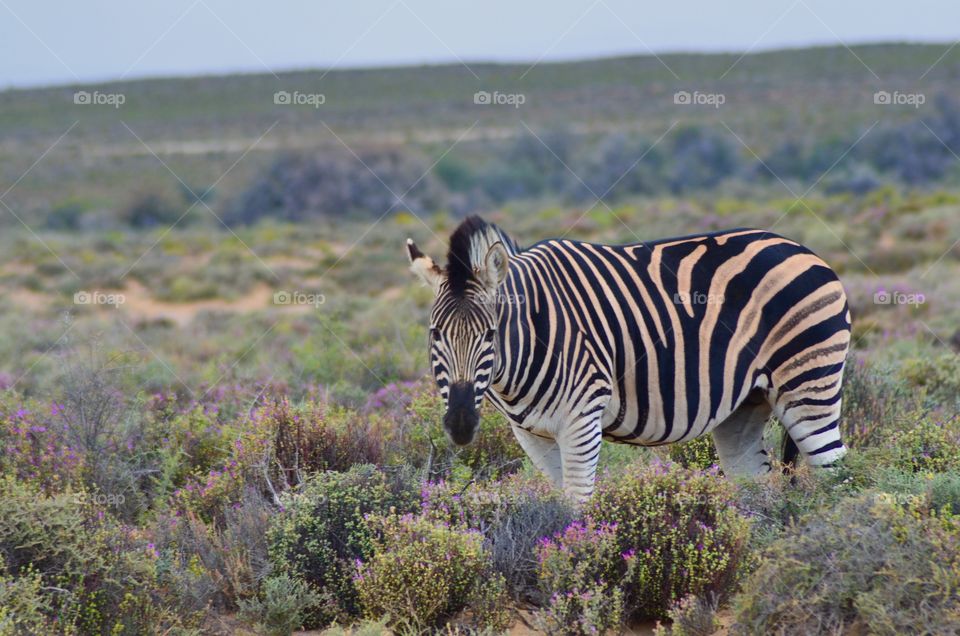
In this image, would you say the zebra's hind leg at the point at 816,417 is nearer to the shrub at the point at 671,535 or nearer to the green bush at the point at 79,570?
the shrub at the point at 671,535

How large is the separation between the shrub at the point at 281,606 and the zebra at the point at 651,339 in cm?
148

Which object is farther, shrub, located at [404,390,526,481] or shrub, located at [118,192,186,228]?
shrub, located at [118,192,186,228]

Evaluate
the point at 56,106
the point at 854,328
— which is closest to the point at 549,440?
the point at 854,328

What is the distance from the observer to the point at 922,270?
19.4 m

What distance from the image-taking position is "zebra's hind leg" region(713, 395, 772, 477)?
684 cm

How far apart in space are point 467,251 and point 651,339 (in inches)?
53.5

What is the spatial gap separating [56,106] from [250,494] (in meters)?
68.0

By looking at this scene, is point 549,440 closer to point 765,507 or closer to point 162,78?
point 765,507

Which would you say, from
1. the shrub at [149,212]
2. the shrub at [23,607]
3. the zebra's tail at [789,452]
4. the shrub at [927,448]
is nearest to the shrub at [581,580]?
the zebra's tail at [789,452]

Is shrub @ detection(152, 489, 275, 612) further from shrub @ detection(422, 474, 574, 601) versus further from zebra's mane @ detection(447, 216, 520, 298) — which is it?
zebra's mane @ detection(447, 216, 520, 298)

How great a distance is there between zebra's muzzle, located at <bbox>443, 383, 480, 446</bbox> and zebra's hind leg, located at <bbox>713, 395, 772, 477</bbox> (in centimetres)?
212

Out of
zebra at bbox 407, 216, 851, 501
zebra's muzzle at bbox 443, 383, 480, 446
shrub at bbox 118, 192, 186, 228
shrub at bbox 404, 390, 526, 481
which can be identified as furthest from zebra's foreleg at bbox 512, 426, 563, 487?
shrub at bbox 118, 192, 186, 228

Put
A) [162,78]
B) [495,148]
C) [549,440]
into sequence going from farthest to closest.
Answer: [162,78], [495,148], [549,440]

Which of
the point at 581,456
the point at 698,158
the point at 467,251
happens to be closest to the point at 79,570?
the point at 467,251
